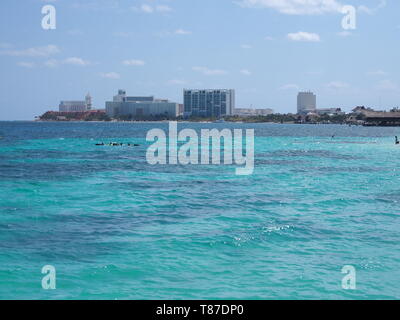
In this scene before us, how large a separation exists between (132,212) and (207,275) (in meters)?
10.9

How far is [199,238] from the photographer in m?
20.3

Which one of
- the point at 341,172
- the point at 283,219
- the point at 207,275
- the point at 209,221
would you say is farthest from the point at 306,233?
the point at 341,172

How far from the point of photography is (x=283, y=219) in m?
24.2

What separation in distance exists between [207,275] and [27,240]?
8153 mm

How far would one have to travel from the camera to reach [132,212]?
2602 centimetres

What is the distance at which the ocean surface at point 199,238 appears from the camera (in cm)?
1493

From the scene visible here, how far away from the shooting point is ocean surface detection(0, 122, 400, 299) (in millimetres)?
14930

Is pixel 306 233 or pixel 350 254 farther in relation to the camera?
pixel 306 233

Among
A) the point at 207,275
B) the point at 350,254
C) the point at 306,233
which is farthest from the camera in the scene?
the point at 306,233

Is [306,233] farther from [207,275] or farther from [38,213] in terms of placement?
[38,213]
